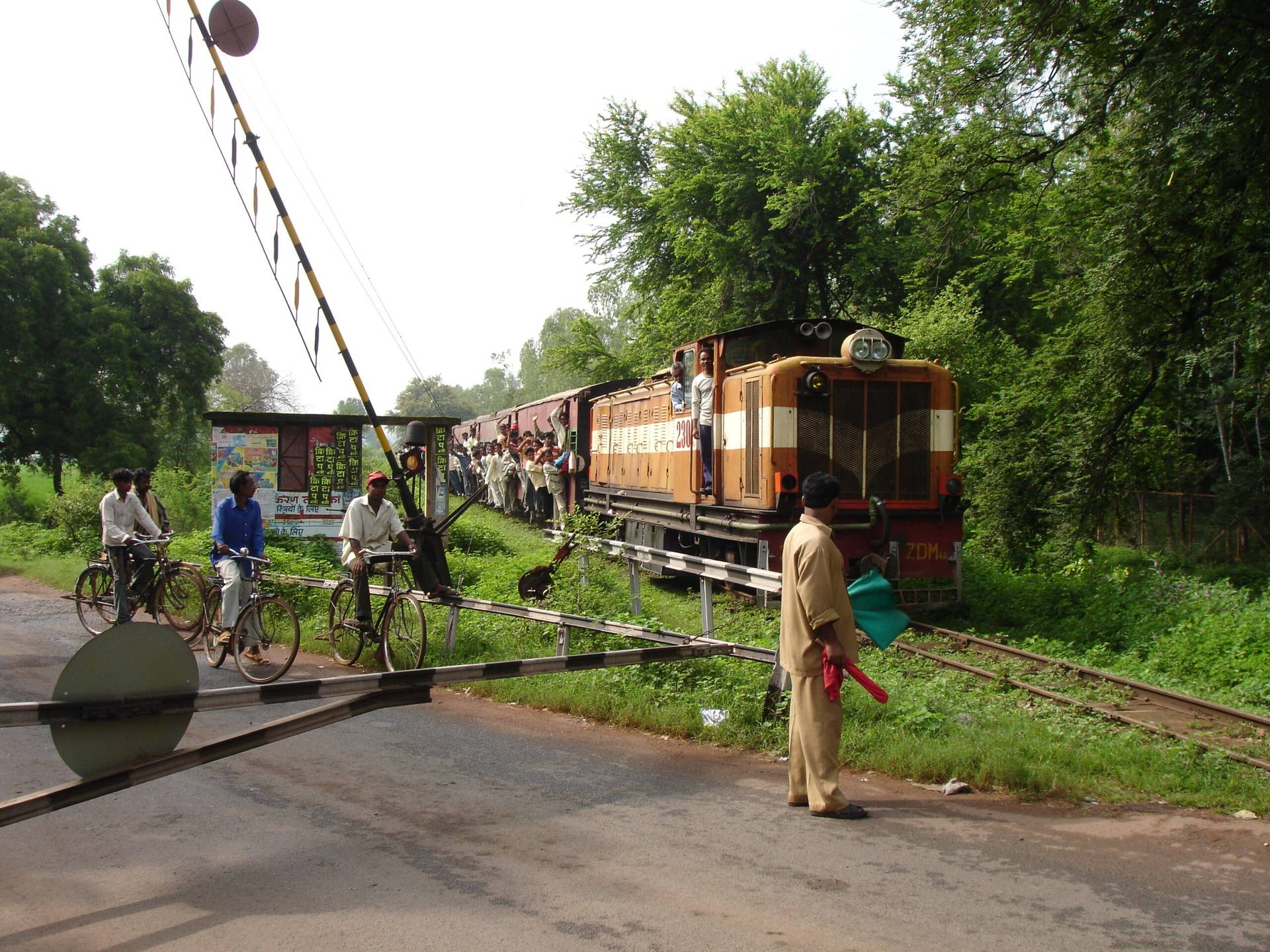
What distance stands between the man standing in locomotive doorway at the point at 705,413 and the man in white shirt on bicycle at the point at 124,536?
655 cm

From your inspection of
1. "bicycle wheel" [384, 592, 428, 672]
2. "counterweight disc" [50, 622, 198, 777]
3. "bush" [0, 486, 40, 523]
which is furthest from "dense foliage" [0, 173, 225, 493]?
"counterweight disc" [50, 622, 198, 777]

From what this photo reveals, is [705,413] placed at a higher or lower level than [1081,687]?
higher

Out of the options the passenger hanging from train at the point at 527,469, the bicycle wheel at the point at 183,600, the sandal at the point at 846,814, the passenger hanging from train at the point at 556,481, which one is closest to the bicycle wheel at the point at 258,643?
the bicycle wheel at the point at 183,600

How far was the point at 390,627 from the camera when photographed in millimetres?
8883

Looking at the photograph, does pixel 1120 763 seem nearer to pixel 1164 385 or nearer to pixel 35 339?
pixel 1164 385

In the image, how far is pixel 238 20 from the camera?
9734mm

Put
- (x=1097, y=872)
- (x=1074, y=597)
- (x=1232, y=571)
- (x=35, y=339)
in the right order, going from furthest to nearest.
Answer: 1. (x=35, y=339)
2. (x=1232, y=571)
3. (x=1074, y=597)
4. (x=1097, y=872)

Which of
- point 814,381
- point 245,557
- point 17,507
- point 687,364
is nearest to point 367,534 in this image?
point 245,557

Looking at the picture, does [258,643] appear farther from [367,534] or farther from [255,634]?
[367,534]

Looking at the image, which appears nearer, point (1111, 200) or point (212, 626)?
point (212, 626)

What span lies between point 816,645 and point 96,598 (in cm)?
926

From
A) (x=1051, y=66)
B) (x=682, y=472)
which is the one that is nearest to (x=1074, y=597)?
(x=682, y=472)

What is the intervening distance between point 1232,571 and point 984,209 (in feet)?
38.0

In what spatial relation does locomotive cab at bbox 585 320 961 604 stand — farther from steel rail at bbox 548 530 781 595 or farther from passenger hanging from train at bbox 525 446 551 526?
passenger hanging from train at bbox 525 446 551 526
